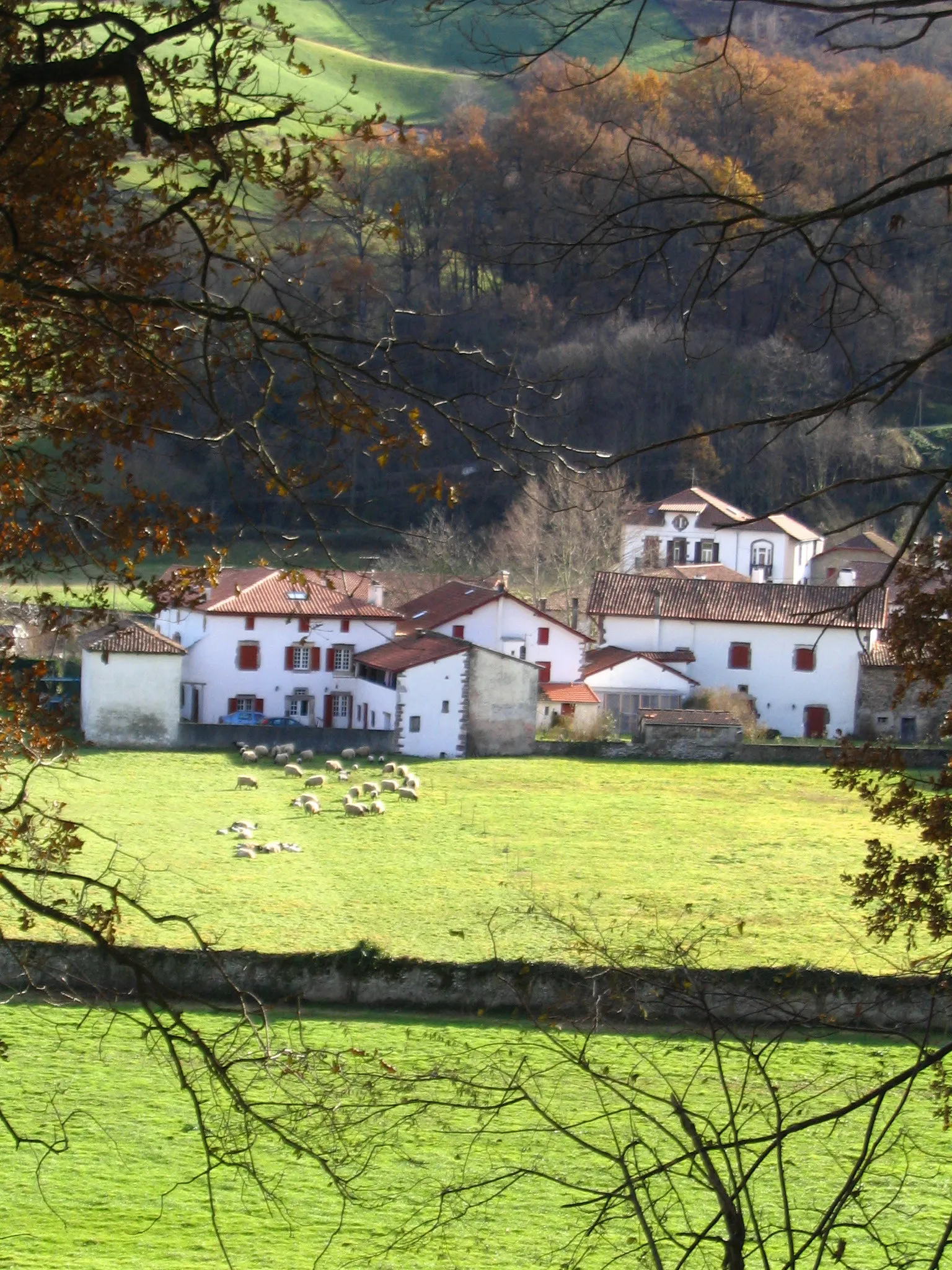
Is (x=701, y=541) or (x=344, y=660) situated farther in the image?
(x=701, y=541)

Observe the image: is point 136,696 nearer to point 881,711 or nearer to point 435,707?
point 435,707

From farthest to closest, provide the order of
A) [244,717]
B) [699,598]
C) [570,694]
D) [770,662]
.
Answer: [699,598]
[770,662]
[570,694]
[244,717]

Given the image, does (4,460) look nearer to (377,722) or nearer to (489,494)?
(377,722)

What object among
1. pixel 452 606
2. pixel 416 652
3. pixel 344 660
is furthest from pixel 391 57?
pixel 416 652

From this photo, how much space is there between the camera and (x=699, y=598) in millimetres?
42125

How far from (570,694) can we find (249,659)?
8839 millimetres

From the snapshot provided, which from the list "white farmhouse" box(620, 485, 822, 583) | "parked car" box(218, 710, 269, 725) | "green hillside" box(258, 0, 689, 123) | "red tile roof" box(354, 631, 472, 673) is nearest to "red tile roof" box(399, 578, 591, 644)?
"red tile roof" box(354, 631, 472, 673)

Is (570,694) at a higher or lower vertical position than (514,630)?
lower

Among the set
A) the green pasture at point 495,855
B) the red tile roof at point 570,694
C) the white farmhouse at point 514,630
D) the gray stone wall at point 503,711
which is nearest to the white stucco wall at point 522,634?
the white farmhouse at point 514,630

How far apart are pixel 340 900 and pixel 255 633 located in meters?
19.7

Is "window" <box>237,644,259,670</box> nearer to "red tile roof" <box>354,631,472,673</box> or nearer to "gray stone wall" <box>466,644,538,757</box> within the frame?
"red tile roof" <box>354,631,472,673</box>

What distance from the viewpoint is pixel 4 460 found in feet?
17.4

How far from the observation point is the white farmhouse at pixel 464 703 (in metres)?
35.2

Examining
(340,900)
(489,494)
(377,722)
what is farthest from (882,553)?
(340,900)
